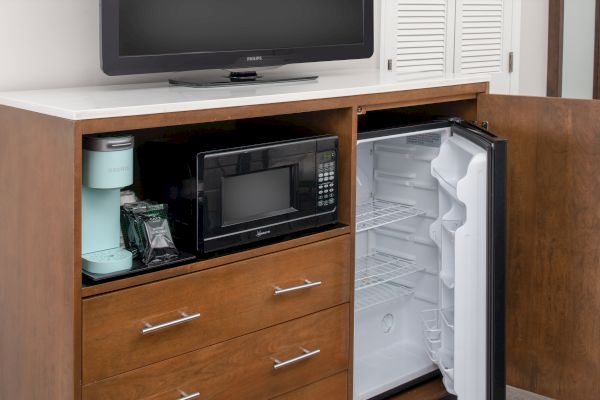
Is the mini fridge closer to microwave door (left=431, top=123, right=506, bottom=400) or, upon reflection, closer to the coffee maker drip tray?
microwave door (left=431, top=123, right=506, bottom=400)

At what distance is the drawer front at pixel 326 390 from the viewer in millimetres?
2273

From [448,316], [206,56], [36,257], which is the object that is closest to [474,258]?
[448,316]

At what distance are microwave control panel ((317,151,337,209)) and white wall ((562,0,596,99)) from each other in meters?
2.18

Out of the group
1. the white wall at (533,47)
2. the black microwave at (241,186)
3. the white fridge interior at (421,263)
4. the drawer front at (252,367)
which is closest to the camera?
the drawer front at (252,367)

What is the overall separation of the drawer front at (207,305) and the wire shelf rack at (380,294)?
488 millimetres

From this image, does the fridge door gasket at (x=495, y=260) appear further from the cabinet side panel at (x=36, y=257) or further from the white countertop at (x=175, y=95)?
the cabinet side panel at (x=36, y=257)

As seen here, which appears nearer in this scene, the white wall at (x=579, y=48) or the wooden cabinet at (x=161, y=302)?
the wooden cabinet at (x=161, y=302)

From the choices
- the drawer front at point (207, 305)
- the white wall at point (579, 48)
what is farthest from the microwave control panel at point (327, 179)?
the white wall at point (579, 48)

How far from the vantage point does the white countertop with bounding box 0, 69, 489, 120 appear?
5.88 ft

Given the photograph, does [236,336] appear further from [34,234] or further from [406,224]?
[406,224]

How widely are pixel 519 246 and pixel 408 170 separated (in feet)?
1.41

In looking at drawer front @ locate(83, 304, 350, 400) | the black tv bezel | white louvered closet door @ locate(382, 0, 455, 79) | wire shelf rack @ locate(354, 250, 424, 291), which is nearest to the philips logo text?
drawer front @ locate(83, 304, 350, 400)

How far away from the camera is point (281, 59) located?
8.02 feet

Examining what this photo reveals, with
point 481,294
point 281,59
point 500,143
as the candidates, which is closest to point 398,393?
point 481,294
